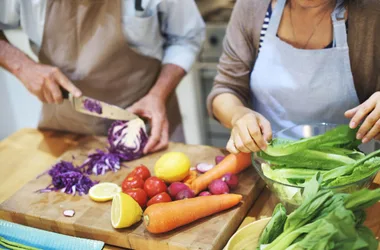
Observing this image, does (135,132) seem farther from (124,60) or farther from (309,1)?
(309,1)

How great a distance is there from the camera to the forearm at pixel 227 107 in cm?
162

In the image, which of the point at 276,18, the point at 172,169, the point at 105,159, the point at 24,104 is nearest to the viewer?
the point at 172,169

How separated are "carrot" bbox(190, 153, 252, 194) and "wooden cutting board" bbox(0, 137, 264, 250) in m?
0.04

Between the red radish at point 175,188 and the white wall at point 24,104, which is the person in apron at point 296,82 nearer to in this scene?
the red radish at point 175,188

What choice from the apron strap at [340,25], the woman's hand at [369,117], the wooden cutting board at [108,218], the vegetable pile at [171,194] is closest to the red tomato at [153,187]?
the vegetable pile at [171,194]

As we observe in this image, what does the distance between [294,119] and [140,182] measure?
0.56 m

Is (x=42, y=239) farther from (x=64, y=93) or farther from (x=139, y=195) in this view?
(x=64, y=93)

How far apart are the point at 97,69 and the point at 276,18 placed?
28.2 inches

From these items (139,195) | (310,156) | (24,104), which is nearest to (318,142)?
(310,156)

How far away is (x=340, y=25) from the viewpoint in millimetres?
1483

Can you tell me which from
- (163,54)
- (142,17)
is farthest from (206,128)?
(142,17)

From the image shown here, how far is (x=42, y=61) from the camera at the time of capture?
1.98 meters

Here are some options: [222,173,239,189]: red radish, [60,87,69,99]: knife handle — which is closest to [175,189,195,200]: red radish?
[222,173,239,189]: red radish

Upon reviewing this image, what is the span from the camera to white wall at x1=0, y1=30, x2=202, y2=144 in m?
3.06
